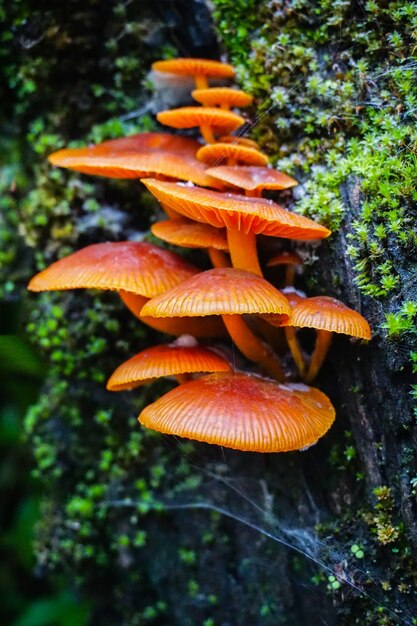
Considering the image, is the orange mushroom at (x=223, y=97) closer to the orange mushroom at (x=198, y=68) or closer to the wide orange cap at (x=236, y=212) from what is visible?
the orange mushroom at (x=198, y=68)

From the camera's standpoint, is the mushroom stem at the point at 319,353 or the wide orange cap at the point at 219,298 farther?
the mushroom stem at the point at 319,353

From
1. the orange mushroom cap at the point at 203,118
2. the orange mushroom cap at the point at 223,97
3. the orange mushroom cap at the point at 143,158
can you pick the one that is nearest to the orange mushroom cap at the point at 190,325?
the orange mushroom cap at the point at 143,158

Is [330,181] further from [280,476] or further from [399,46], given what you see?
[280,476]

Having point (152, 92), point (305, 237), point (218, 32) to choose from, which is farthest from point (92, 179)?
point (305, 237)

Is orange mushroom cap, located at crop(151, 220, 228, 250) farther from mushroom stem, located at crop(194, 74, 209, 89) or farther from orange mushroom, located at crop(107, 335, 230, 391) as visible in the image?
mushroom stem, located at crop(194, 74, 209, 89)

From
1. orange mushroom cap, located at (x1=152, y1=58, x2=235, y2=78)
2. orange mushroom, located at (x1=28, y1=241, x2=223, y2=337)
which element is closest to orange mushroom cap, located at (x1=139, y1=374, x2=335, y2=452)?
orange mushroom, located at (x1=28, y1=241, x2=223, y2=337)

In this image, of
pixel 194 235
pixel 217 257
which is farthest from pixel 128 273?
pixel 217 257

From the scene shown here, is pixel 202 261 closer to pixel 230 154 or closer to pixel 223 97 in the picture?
pixel 230 154
